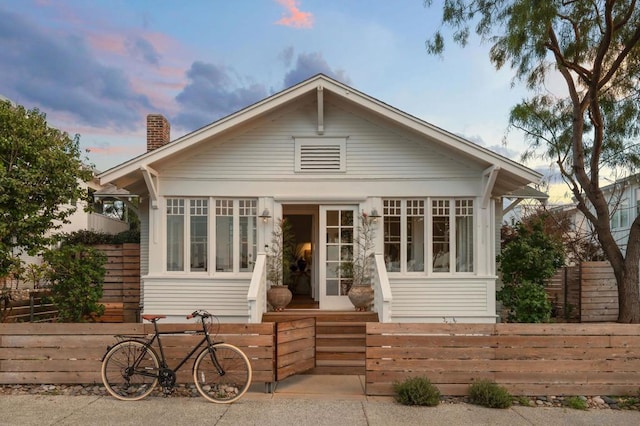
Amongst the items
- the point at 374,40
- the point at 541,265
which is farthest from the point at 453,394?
the point at 374,40

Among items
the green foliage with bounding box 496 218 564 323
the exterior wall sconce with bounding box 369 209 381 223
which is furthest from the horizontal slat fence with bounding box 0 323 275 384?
the green foliage with bounding box 496 218 564 323

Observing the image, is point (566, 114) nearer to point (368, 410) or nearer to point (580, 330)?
point (580, 330)

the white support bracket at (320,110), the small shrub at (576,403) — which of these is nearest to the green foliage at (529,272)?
the small shrub at (576,403)

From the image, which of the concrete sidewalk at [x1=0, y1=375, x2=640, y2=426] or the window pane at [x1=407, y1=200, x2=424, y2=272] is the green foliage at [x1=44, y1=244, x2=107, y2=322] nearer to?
the concrete sidewalk at [x1=0, y1=375, x2=640, y2=426]

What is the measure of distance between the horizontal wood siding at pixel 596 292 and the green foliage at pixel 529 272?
2.26 meters

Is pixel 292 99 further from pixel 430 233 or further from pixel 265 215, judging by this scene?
pixel 430 233

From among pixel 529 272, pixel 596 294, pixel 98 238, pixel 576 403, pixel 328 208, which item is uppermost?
pixel 328 208

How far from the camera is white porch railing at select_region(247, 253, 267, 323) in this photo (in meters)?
8.16

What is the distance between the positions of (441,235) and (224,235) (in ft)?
14.4

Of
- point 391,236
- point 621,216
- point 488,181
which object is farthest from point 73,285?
point 621,216

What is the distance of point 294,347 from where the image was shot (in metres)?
6.80

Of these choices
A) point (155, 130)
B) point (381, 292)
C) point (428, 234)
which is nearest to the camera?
point (381, 292)

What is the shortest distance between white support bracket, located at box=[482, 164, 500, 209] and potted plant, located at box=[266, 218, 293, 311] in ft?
12.8

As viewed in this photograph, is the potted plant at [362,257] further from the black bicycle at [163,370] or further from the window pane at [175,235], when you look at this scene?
the black bicycle at [163,370]
